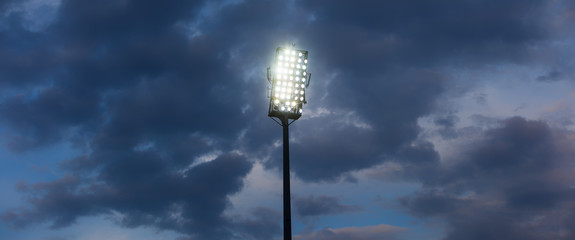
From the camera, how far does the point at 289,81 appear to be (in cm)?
2439

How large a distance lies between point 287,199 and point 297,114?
4909mm

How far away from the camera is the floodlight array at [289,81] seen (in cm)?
2395

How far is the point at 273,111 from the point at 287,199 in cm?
493

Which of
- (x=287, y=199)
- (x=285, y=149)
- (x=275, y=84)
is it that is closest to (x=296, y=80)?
(x=275, y=84)

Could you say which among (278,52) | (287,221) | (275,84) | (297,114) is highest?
(278,52)

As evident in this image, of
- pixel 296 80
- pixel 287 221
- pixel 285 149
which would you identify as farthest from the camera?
pixel 296 80

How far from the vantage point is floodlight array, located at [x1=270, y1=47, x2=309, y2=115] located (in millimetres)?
23953

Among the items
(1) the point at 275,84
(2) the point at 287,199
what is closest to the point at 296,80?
(1) the point at 275,84

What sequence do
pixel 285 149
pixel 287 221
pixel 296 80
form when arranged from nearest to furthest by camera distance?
pixel 287 221 → pixel 285 149 → pixel 296 80

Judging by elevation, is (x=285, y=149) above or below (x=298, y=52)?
below

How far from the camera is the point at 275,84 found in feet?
79.1

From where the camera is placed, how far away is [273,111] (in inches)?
939

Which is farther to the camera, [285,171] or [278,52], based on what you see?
[278,52]

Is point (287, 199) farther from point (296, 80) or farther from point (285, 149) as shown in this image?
point (296, 80)
